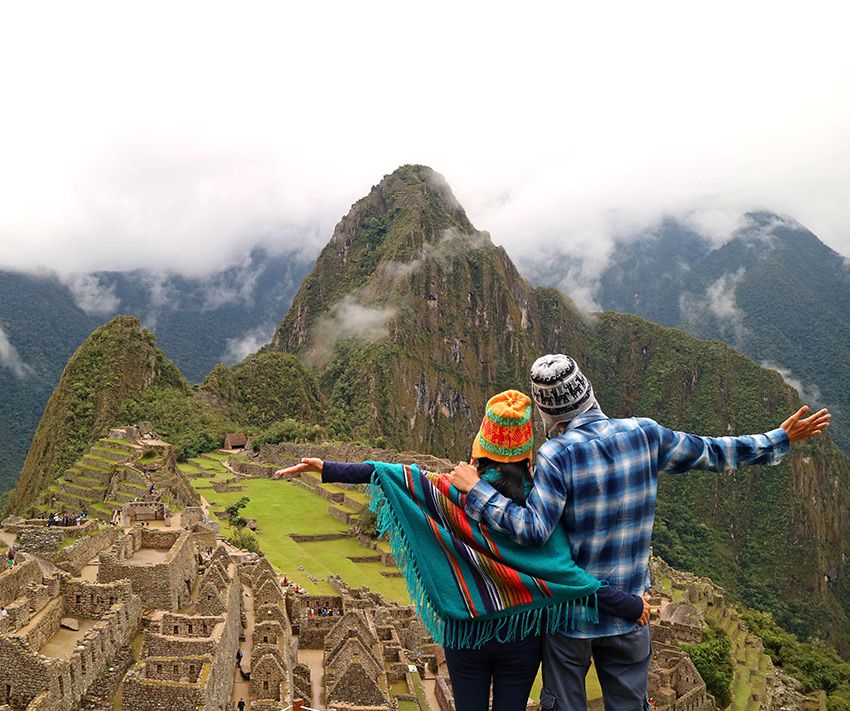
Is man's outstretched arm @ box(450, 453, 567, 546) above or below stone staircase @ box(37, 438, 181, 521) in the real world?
above

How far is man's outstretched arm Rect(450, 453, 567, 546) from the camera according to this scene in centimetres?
388

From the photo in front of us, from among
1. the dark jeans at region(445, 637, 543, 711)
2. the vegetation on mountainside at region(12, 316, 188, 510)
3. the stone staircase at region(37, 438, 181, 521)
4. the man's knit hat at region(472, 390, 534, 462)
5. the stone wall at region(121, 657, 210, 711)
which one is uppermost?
the man's knit hat at region(472, 390, 534, 462)

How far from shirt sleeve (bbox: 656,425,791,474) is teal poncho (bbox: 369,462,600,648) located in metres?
0.82

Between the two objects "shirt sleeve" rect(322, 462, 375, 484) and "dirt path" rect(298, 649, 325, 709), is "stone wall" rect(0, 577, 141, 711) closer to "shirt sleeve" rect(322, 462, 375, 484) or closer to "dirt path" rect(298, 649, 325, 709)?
"dirt path" rect(298, 649, 325, 709)

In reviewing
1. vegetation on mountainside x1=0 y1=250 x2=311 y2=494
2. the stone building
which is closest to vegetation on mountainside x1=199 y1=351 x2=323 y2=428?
vegetation on mountainside x1=0 y1=250 x2=311 y2=494

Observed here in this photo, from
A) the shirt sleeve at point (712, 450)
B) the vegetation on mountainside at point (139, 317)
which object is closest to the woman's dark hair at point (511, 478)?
the shirt sleeve at point (712, 450)

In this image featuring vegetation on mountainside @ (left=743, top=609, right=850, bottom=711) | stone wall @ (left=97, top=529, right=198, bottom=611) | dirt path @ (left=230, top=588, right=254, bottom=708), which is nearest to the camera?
dirt path @ (left=230, top=588, right=254, bottom=708)

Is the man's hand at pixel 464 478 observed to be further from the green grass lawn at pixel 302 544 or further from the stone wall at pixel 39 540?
A: the green grass lawn at pixel 302 544

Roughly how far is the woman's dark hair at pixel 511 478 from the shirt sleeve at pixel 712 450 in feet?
2.70

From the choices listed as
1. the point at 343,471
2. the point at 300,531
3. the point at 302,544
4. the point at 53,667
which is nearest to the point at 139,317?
the point at 300,531

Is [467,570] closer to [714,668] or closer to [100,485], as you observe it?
[714,668]

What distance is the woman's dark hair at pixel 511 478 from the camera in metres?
4.21

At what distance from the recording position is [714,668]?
84.8ft

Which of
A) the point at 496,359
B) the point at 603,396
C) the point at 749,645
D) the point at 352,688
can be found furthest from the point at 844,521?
the point at 352,688
